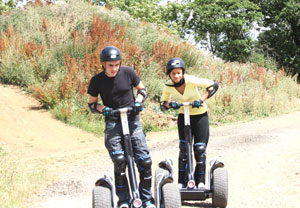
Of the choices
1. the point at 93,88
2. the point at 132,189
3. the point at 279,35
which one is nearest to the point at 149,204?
the point at 132,189

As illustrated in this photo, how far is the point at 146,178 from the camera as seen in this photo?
4.49m

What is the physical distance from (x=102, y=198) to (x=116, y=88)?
48.3 inches

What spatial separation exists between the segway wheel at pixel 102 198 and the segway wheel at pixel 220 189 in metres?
1.33

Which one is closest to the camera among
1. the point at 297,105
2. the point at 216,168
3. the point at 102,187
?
the point at 102,187

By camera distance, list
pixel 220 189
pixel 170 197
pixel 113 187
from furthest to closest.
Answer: pixel 220 189 < pixel 113 187 < pixel 170 197

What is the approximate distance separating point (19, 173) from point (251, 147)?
4754 mm

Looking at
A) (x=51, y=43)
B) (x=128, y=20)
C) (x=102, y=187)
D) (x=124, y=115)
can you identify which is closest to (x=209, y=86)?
(x=124, y=115)

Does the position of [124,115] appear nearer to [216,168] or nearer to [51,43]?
[216,168]

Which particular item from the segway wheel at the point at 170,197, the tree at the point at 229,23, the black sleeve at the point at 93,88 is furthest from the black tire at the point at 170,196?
the tree at the point at 229,23

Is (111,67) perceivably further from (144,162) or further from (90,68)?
(90,68)

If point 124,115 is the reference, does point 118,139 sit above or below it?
below

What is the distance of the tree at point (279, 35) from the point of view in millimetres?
32188

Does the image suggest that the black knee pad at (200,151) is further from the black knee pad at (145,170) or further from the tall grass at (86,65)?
the tall grass at (86,65)

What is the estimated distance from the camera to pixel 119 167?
14.4 ft
